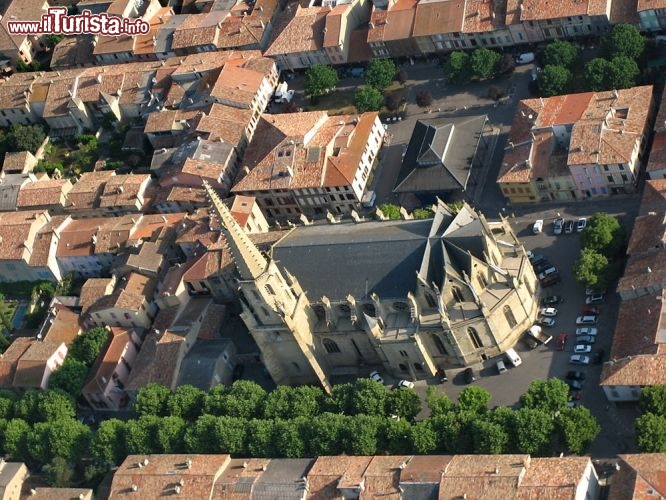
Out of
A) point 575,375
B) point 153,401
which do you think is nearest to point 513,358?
point 575,375

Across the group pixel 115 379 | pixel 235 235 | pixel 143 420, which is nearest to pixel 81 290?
pixel 115 379

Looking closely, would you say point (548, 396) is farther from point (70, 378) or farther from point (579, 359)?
point (70, 378)

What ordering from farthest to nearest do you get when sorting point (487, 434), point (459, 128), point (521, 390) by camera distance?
point (459, 128) < point (521, 390) < point (487, 434)

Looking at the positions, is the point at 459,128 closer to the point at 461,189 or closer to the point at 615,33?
the point at 461,189

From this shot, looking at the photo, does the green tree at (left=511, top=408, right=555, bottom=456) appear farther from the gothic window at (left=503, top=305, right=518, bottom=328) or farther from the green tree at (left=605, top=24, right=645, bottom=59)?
the green tree at (left=605, top=24, right=645, bottom=59)

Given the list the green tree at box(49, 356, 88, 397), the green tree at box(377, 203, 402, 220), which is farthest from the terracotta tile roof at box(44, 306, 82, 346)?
the green tree at box(377, 203, 402, 220)

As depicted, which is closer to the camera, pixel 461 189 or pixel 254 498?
pixel 254 498
